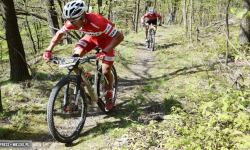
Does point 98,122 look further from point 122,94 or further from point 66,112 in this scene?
point 122,94

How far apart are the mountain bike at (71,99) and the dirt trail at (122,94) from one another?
8.5 inches

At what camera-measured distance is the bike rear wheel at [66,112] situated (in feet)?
10.4

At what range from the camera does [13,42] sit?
5410mm

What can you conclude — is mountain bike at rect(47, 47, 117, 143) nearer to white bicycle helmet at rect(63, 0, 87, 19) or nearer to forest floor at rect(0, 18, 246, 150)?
forest floor at rect(0, 18, 246, 150)

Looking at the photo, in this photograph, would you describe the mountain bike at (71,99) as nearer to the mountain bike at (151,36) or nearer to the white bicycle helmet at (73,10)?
the white bicycle helmet at (73,10)

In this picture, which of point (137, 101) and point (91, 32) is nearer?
point (91, 32)

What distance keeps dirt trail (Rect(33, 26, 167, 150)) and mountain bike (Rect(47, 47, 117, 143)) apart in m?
0.22

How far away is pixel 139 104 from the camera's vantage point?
5410 mm

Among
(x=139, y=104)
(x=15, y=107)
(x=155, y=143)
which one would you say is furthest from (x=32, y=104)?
(x=155, y=143)

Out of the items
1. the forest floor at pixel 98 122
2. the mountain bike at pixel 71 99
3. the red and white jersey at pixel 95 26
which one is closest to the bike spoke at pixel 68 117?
the mountain bike at pixel 71 99

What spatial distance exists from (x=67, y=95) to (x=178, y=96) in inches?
138

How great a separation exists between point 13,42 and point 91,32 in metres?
2.95

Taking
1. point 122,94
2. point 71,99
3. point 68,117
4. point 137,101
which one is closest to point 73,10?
point 71,99

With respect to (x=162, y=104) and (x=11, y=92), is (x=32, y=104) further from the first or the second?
(x=162, y=104)
